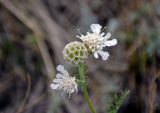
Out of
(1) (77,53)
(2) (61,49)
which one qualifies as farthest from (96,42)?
(2) (61,49)

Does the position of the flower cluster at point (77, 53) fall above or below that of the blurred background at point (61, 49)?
below

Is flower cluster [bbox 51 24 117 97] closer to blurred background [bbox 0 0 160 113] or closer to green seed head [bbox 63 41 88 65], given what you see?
green seed head [bbox 63 41 88 65]

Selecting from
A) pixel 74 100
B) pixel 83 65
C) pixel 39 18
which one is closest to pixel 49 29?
pixel 39 18

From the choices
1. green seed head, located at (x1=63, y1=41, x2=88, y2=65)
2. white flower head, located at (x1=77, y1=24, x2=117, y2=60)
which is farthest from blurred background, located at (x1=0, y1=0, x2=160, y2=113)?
green seed head, located at (x1=63, y1=41, x2=88, y2=65)

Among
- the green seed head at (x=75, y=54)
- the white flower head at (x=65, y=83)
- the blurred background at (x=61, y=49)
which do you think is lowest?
the white flower head at (x=65, y=83)

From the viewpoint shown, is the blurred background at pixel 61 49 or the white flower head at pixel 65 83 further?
the blurred background at pixel 61 49

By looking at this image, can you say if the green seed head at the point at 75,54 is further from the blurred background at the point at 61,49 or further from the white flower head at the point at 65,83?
the blurred background at the point at 61,49

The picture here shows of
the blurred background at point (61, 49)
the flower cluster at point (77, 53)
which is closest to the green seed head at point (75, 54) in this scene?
the flower cluster at point (77, 53)
